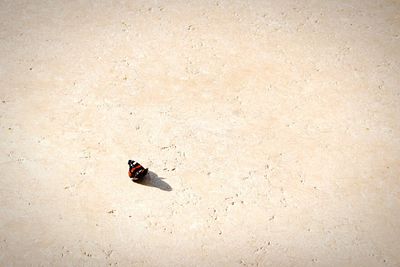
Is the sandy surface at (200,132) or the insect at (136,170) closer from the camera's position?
the sandy surface at (200,132)

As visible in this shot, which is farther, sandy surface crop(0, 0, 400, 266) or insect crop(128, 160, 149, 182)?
insect crop(128, 160, 149, 182)

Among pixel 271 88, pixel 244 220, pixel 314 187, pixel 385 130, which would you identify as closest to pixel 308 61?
pixel 271 88

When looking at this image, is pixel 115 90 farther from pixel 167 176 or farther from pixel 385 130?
pixel 385 130

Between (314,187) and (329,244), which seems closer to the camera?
(329,244)

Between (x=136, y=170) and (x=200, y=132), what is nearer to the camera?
(x=136, y=170)
